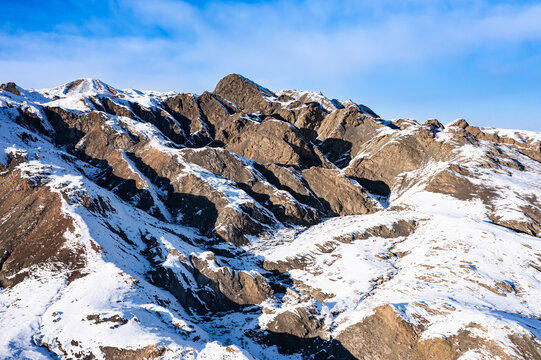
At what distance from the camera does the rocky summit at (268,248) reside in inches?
2071

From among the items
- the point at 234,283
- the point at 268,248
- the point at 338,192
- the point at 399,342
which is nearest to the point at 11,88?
the point at 268,248

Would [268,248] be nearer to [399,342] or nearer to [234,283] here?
[234,283]

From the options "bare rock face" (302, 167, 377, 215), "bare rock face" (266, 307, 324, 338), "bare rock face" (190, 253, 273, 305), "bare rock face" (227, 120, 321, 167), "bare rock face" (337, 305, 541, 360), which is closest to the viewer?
"bare rock face" (337, 305, 541, 360)

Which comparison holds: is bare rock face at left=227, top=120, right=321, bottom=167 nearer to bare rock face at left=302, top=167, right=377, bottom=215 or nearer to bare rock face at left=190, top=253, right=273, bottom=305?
bare rock face at left=302, top=167, right=377, bottom=215

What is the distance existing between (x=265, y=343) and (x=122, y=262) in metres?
31.3

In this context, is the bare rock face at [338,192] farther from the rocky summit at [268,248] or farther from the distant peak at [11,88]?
the distant peak at [11,88]

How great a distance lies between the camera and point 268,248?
94.5 metres

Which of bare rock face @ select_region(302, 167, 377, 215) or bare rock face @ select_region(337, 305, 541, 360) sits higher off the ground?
bare rock face @ select_region(302, 167, 377, 215)

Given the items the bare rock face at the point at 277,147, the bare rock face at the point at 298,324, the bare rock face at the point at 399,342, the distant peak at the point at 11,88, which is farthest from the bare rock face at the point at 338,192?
the distant peak at the point at 11,88

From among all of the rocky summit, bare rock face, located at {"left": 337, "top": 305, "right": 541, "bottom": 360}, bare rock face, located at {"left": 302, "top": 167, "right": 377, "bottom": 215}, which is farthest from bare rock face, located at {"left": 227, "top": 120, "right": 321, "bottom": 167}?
bare rock face, located at {"left": 337, "top": 305, "right": 541, "bottom": 360}

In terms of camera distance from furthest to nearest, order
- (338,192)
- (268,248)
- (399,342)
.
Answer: (338,192) < (268,248) < (399,342)

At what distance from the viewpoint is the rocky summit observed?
173ft

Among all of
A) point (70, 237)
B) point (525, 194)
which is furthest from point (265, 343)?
point (525, 194)

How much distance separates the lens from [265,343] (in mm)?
60406
